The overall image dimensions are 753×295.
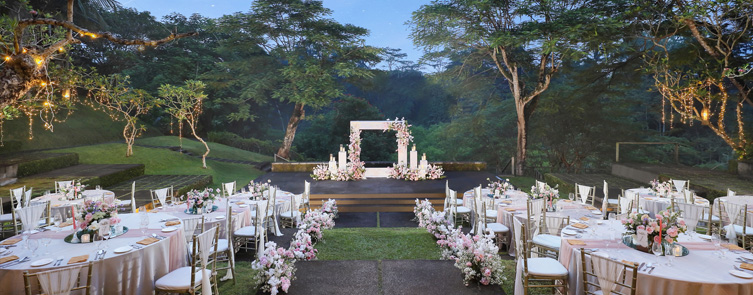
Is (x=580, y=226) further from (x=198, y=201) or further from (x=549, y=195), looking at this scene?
(x=198, y=201)

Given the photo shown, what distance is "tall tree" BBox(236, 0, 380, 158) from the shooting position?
61.5 feet

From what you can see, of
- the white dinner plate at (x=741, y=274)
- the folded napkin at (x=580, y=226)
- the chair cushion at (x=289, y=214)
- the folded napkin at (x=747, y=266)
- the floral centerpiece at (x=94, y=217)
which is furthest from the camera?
the chair cushion at (x=289, y=214)

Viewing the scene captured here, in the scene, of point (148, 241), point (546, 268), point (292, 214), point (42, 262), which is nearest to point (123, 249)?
point (148, 241)

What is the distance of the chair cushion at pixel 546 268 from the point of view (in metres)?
4.10

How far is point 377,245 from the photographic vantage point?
686cm

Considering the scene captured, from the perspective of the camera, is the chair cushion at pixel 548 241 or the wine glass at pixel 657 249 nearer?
the wine glass at pixel 657 249

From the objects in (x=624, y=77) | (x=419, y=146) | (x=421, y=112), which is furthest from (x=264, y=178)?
(x=421, y=112)

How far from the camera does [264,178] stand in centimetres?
1540

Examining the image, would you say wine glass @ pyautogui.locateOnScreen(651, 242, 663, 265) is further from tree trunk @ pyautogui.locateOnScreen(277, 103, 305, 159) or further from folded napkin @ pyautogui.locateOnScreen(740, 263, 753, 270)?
tree trunk @ pyautogui.locateOnScreen(277, 103, 305, 159)

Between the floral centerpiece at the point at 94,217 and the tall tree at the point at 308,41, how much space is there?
14284 mm

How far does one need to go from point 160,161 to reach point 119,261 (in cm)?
1471

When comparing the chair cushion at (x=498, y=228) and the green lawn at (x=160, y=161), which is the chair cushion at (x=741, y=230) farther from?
the green lawn at (x=160, y=161)

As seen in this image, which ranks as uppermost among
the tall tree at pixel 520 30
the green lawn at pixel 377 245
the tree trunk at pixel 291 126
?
the tall tree at pixel 520 30

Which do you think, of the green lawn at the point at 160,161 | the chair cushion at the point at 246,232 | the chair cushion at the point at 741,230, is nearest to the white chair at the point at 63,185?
the chair cushion at the point at 246,232
